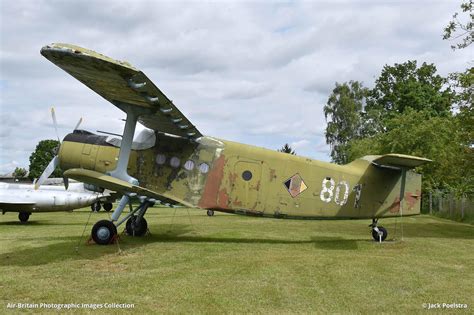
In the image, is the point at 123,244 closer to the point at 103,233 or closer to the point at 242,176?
the point at 103,233

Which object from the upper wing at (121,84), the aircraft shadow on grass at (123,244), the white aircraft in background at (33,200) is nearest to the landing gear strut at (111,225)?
the aircraft shadow on grass at (123,244)

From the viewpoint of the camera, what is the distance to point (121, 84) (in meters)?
8.84

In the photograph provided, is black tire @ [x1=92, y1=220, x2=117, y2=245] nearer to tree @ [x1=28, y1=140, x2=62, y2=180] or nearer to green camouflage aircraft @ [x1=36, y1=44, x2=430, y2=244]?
green camouflage aircraft @ [x1=36, y1=44, x2=430, y2=244]

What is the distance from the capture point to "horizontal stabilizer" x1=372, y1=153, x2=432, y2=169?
10773 mm

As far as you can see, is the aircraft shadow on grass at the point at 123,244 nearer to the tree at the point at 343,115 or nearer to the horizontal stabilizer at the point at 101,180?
the horizontal stabilizer at the point at 101,180

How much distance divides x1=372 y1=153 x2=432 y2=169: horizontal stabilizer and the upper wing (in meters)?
4.98

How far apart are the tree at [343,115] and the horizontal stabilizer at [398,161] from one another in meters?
46.6

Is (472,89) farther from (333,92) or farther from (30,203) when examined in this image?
(333,92)

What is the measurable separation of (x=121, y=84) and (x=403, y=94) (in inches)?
2106

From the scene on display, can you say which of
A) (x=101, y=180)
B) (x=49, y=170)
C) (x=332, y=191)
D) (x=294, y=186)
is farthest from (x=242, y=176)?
(x=49, y=170)

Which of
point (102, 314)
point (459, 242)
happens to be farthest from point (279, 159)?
point (102, 314)

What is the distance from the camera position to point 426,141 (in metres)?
34.0

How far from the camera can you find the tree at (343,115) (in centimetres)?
5862

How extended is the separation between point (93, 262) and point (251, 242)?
4689 millimetres
